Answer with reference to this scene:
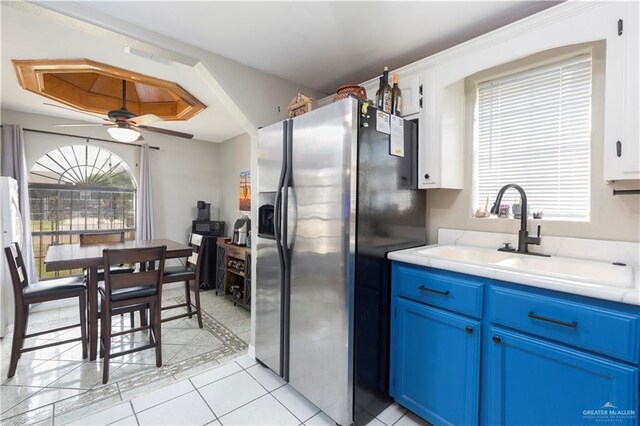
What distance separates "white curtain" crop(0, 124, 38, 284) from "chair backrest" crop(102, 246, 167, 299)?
6.68ft

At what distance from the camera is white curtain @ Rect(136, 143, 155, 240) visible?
425 centimetres

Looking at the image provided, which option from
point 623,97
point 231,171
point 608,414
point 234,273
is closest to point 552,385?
point 608,414

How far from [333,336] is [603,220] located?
1562 millimetres

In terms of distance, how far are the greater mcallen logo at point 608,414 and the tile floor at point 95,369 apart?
2.28m

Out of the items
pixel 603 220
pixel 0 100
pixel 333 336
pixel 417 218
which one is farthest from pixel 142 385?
pixel 0 100

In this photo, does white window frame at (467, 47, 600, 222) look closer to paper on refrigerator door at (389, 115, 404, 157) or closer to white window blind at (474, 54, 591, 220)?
white window blind at (474, 54, 591, 220)

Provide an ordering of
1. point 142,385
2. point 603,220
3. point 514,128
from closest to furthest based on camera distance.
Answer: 1. point 603,220
2. point 514,128
3. point 142,385

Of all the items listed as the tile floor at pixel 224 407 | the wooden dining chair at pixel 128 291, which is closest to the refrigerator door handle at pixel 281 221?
the tile floor at pixel 224 407

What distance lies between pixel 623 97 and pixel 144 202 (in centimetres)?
496

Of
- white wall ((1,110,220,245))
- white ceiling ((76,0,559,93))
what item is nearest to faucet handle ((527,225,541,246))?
white ceiling ((76,0,559,93))

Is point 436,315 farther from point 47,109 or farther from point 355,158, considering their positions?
point 47,109

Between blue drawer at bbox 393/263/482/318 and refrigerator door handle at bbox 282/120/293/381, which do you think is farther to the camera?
refrigerator door handle at bbox 282/120/293/381

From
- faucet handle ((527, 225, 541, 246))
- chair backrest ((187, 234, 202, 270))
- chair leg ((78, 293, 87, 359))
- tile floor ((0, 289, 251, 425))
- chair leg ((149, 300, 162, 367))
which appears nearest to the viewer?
faucet handle ((527, 225, 541, 246))

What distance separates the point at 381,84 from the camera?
194cm
